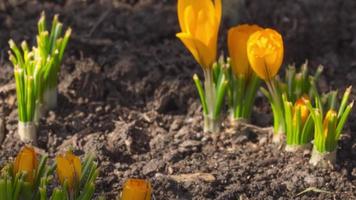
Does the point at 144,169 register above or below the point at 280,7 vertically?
below

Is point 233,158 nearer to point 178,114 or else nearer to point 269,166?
point 269,166

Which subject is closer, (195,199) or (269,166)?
(195,199)

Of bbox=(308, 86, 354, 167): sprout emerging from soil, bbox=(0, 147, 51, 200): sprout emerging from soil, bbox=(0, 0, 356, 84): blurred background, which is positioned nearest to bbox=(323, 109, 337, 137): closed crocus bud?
bbox=(308, 86, 354, 167): sprout emerging from soil

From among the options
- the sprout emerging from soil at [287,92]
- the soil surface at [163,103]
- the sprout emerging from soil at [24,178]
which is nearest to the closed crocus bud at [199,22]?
the sprout emerging from soil at [287,92]

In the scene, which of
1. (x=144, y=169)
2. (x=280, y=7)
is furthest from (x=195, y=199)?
(x=280, y=7)

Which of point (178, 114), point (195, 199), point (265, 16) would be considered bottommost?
point (195, 199)

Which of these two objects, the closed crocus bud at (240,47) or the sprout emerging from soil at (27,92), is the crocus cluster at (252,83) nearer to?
the closed crocus bud at (240,47)
